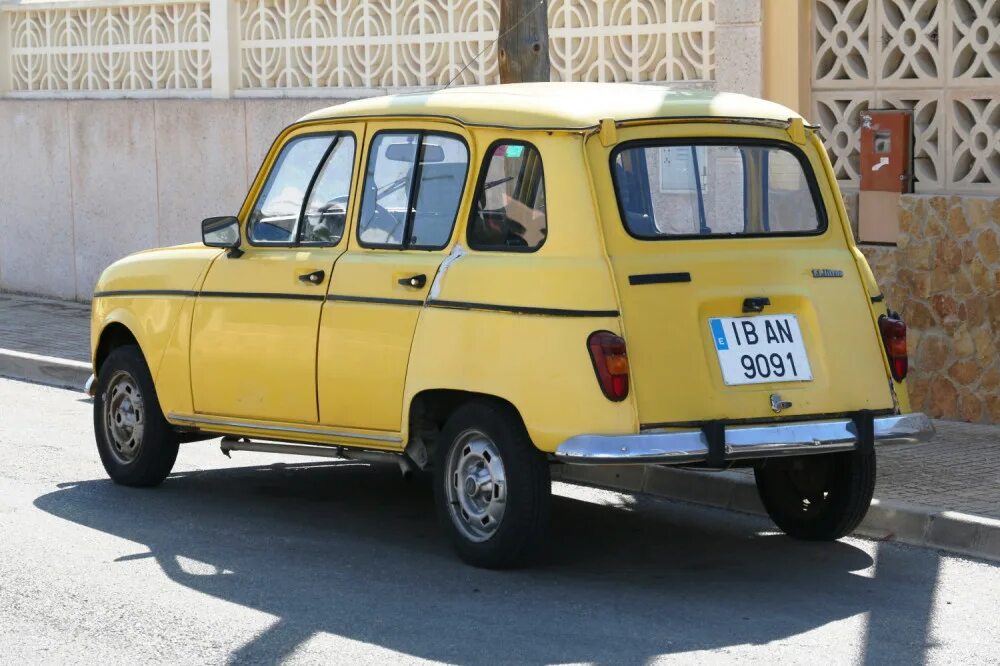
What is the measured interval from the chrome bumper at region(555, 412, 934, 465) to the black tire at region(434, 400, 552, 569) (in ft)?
0.85

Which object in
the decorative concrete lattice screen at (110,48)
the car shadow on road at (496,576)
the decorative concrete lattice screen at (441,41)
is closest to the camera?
the car shadow on road at (496,576)

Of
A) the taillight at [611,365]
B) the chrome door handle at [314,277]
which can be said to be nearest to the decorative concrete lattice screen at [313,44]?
the chrome door handle at [314,277]

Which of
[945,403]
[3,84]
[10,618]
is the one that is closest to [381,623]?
[10,618]

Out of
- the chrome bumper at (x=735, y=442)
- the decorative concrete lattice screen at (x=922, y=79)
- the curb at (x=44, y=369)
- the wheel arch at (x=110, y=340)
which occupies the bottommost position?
the curb at (x=44, y=369)

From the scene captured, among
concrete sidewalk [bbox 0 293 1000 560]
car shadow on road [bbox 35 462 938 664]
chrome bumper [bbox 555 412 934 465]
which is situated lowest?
car shadow on road [bbox 35 462 938 664]

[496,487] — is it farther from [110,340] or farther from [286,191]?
[110,340]

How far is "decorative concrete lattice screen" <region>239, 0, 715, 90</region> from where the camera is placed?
12789 mm

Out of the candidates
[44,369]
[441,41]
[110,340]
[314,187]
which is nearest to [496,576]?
[314,187]

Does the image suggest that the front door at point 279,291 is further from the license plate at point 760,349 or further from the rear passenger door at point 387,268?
the license plate at point 760,349

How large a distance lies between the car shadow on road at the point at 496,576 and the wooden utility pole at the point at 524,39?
9.07 feet

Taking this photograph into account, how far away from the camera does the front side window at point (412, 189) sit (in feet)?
25.0

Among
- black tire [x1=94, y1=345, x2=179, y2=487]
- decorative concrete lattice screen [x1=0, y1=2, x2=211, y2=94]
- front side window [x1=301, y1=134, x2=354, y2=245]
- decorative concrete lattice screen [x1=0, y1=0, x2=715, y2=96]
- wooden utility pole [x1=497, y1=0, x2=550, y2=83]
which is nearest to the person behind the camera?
front side window [x1=301, y1=134, x2=354, y2=245]

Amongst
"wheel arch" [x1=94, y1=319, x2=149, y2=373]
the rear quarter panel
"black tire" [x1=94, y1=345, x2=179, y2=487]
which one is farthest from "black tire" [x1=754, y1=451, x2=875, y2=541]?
"wheel arch" [x1=94, y1=319, x2=149, y2=373]

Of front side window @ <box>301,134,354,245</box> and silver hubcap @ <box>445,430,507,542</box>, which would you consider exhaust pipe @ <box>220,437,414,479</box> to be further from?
front side window @ <box>301,134,354,245</box>
